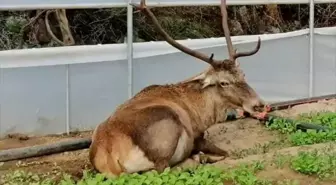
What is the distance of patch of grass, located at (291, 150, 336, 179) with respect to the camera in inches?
226

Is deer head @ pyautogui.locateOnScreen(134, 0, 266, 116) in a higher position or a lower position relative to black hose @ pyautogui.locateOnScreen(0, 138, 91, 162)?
higher

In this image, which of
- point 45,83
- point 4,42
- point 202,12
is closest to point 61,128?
point 45,83

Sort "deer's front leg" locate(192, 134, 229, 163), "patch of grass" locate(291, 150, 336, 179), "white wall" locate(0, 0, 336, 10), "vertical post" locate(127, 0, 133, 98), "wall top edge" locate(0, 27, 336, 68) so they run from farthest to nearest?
"vertical post" locate(127, 0, 133, 98) < "wall top edge" locate(0, 27, 336, 68) < "white wall" locate(0, 0, 336, 10) < "deer's front leg" locate(192, 134, 229, 163) < "patch of grass" locate(291, 150, 336, 179)

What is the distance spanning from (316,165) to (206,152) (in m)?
1.43

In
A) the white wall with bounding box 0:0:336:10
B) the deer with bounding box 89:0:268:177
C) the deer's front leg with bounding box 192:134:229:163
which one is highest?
the white wall with bounding box 0:0:336:10

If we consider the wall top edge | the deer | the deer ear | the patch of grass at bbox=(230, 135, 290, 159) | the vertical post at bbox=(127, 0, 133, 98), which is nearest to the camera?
the deer

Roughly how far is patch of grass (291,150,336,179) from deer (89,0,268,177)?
1025 mm

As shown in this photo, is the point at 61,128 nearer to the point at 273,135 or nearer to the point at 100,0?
the point at 100,0

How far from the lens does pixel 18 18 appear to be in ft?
40.0

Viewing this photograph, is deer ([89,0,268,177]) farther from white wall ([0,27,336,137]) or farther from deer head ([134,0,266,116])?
white wall ([0,27,336,137])

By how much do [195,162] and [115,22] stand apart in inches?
220

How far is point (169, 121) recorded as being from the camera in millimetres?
6332

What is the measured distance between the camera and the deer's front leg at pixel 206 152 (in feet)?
22.4

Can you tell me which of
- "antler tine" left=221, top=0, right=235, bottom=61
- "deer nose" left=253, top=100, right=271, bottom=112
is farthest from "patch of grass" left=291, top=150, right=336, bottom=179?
"antler tine" left=221, top=0, right=235, bottom=61
